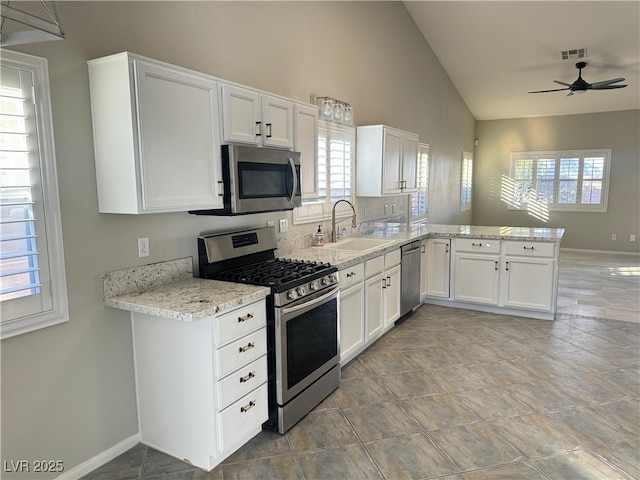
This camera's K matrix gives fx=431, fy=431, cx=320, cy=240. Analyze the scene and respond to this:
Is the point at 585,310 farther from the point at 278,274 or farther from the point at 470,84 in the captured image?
the point at 470,84

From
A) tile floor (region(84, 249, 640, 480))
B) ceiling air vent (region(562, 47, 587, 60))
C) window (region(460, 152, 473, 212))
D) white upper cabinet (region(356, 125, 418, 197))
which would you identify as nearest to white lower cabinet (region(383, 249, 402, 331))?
tile floor (region(84, 249, 640, 480))

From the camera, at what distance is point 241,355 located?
2297mm

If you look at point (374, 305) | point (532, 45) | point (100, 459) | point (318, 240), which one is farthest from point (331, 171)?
point (532, 45)

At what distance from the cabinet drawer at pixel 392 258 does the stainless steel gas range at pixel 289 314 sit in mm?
1066

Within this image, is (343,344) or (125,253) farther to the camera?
(343,344)

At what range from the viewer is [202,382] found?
2176 mm

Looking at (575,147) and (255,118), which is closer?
(255,118)

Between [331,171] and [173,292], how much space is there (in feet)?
7.77

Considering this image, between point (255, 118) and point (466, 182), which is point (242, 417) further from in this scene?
point (466, 182)

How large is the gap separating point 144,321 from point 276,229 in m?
1.43

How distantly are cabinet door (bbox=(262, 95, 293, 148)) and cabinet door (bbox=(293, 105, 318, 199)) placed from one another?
0.07 m

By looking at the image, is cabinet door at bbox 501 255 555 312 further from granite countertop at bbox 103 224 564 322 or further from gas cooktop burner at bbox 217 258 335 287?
gas cooktop burner at bbox 217 258 335 287

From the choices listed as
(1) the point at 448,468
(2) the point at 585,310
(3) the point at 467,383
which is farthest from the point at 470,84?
(1) the point at 448,468

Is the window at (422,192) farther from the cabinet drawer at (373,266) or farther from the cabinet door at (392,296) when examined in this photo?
the cabinet drawer at (373,266)
